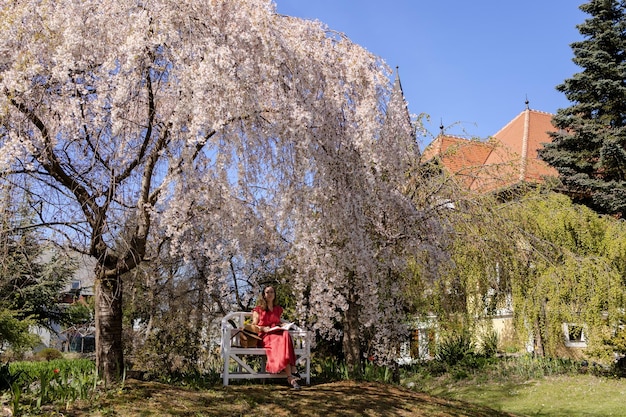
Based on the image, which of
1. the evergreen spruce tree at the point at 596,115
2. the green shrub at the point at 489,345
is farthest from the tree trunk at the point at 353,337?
the evergreen spruce tree at the point at 596,115

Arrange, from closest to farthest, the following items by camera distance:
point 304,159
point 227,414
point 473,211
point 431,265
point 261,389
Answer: point 227,414, point 304,159, point 261,389, point 431,265, point 473,211

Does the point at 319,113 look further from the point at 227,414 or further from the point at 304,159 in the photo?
the point at 227,414

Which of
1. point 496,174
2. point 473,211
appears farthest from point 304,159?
point 496,174

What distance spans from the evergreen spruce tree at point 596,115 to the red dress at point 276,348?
47.4 ft

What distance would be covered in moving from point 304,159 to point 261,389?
304 centimetres

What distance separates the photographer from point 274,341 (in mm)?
7473

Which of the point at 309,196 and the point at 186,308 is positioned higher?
the point at 309,196

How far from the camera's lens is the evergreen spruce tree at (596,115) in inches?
719

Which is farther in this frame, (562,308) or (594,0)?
(594,0)

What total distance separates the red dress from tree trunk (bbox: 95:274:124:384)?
6.23 feet

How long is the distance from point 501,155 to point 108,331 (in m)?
9.29

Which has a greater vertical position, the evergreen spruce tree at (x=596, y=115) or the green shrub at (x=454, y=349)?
the evergreen spruce tree at (x=596, y=115)

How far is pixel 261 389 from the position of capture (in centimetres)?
707

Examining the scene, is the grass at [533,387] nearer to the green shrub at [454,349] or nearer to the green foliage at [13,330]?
the green shrub at [454,349]
